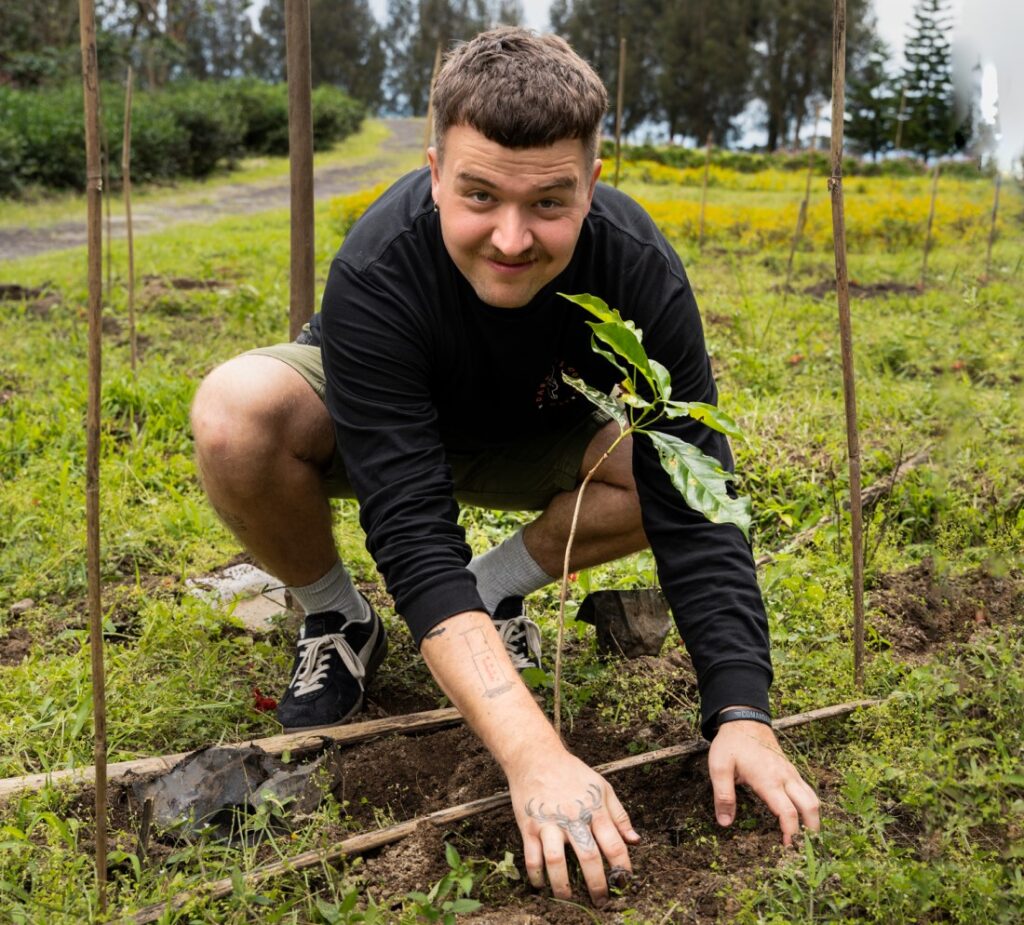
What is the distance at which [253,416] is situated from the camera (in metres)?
2.10

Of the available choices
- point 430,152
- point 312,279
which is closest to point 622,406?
point 430,152

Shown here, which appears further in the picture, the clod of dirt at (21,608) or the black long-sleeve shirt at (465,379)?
the clod of dirt at (21,608)

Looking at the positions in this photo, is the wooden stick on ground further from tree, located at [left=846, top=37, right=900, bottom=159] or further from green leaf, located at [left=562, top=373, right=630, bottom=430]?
tree, located at [left=846, top=37, right=900, bottom=159]

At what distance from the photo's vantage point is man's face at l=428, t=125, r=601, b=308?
1698 mm

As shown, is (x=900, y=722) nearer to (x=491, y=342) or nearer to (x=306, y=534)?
(x=491, y=342)

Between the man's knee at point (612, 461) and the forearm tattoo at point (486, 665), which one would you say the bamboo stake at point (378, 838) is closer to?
the forearm tattoo at point (486, 665)

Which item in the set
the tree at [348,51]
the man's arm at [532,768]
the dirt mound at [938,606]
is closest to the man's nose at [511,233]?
the man's arm at [532,768]

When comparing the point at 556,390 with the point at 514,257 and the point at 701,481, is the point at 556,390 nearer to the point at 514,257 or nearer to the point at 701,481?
the point at 514,257

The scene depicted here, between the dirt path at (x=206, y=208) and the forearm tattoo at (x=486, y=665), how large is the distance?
8.27 m

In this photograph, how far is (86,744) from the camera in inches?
83.0

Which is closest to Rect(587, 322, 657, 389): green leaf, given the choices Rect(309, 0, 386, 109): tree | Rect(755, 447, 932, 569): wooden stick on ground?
Rect(755, 447, 932, 569): wooden stick on ground

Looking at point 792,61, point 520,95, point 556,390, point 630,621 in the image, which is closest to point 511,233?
point 520,95

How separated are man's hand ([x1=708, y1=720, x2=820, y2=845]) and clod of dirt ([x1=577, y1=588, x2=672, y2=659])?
672mm

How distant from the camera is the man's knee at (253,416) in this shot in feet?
6.91
